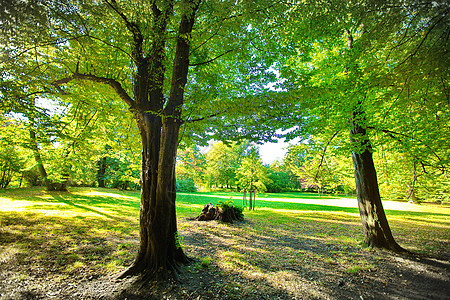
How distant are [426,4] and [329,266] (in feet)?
17.0

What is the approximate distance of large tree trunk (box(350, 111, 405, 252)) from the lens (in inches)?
224

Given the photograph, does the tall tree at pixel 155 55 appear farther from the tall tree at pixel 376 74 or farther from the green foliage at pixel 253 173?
the green foliage at pixel 253 173

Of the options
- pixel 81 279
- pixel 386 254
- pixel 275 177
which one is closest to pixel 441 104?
pixel 386 254

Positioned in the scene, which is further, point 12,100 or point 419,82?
point 12,100

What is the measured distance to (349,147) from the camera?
5.41m

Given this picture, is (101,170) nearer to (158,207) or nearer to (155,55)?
(155,55)

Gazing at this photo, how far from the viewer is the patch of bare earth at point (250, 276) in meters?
3.19

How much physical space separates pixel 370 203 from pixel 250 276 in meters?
4.68

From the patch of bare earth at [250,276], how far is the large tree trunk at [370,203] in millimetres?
443

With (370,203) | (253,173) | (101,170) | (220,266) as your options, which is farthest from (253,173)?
(101,170)

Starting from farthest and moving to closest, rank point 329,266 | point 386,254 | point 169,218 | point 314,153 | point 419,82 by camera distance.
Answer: point 314,153
point 386,254
point 329,266
point 169,218
point 419,82

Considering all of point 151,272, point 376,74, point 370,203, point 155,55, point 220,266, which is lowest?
point 220,266

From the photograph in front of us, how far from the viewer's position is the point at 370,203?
5.91 m

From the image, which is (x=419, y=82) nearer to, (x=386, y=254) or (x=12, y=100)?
(x=386, y=254)
